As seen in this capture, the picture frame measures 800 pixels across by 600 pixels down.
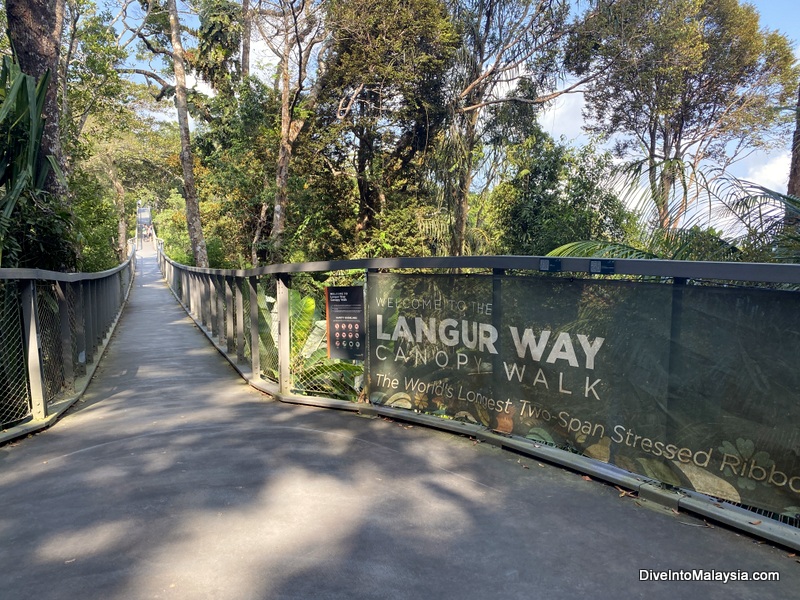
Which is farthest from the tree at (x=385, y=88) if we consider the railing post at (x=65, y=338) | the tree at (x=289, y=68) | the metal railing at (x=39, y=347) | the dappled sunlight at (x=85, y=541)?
the dappled sunlight at (x=85, y=541)

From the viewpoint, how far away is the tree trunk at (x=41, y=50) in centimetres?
804

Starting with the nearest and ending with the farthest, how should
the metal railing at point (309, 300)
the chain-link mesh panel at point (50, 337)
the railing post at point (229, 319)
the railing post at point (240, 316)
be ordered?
the metal railing at point (309, 300) < the chain-link mesh panel at point (50, 337) < the railing post at point (240, 316) < the railing post at point (229, 319)

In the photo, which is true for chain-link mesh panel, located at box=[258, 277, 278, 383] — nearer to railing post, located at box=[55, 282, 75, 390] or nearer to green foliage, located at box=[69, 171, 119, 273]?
railing post, located at box=[55, 282, 75, 390]

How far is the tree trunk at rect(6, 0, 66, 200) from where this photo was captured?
8.04 metres

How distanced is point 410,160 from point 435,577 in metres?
15.4

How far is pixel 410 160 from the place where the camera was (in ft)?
57.0

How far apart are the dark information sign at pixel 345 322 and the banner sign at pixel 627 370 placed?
654 mm

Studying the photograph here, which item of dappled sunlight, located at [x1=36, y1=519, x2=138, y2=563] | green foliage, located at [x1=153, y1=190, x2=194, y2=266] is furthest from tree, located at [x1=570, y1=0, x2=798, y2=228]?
green foliage, located at [x1=153, y1=190, x2=194, y2=266]

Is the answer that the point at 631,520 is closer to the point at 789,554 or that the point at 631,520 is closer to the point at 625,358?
the point at 789,554

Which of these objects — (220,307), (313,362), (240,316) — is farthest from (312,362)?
(220,307)

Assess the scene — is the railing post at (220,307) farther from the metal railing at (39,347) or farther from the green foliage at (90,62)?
the green foliage at (90,62)

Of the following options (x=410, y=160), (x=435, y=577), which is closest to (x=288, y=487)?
(x=435, y=577)

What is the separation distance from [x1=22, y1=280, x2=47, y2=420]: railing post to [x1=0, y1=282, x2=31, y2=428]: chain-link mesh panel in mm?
74
